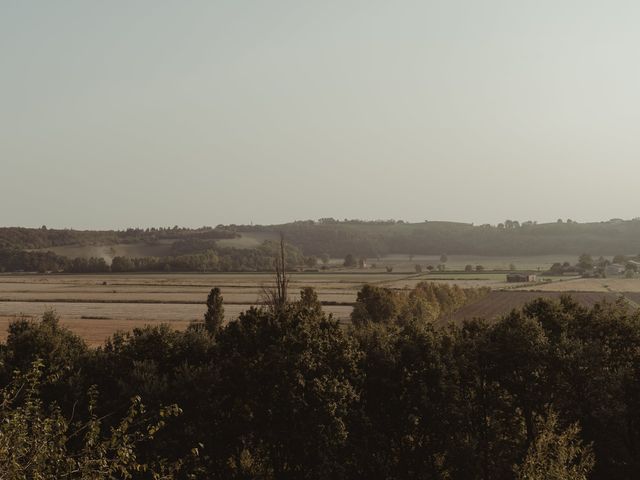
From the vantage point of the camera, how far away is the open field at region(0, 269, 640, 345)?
107 meters

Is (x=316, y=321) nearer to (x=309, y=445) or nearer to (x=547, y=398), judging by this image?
Answer: (x=309, y=445)

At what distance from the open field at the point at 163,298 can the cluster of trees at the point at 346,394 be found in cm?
4490

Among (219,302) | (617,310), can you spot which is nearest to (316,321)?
(617,310)

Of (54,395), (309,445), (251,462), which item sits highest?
(54,395)

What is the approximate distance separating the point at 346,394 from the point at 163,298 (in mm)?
114446

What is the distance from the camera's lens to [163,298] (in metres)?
144

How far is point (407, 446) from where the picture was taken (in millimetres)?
37375

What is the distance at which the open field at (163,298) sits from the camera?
106938 mm

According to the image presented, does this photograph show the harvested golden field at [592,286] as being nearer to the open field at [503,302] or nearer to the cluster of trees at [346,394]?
the open field at [503,302]

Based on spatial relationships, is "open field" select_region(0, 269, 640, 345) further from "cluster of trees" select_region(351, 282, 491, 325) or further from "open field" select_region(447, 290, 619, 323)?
"cluster of trees" select_region(351, 282, 491, 325)

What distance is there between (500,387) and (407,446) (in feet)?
22.2

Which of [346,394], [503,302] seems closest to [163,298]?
[503,302]

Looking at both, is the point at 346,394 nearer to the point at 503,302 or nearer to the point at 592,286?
the point at 503,302

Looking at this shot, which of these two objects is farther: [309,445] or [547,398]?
[547,398]
